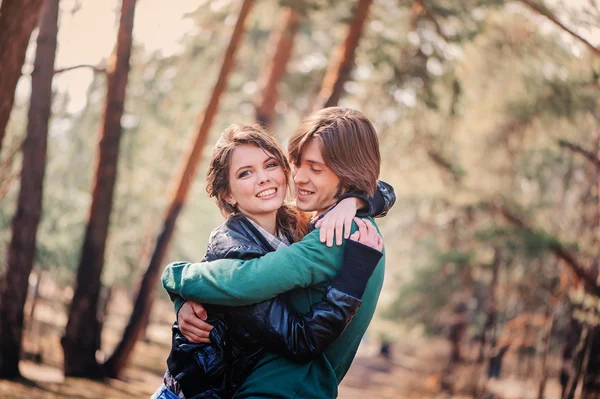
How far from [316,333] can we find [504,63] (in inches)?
555

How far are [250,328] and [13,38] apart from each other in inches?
128

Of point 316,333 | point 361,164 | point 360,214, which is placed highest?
point 361,164

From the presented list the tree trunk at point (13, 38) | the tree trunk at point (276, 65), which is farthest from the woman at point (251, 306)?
the tree trunk at point (276, 65)

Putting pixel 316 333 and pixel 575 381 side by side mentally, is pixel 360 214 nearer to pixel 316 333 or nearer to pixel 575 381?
pixel 316 333

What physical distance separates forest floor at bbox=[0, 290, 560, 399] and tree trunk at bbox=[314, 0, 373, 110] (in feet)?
18.5

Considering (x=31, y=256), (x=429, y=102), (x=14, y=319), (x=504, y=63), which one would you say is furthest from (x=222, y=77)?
(x=504, y=63)

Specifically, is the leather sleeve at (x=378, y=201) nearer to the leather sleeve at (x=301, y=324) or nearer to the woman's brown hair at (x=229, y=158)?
the woman's brown hair at (x=229, y=158)

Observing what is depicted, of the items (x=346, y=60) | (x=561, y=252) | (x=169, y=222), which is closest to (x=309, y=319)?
(x=346, y=60)

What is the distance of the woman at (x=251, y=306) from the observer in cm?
264

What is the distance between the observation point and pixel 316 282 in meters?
2.72

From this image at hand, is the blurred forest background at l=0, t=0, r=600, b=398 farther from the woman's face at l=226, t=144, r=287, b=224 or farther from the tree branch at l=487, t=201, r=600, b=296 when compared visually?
the woman's face at l=226, t=144, r=287, b=224

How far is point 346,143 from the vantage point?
9.87 ft

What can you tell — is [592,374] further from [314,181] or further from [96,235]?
[314,181]

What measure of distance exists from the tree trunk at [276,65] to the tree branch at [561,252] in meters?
5.41
